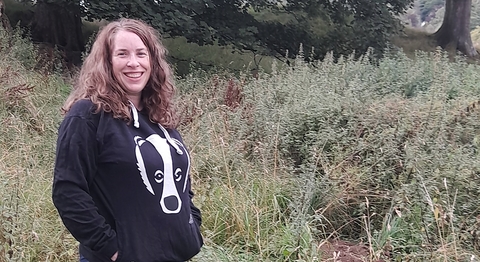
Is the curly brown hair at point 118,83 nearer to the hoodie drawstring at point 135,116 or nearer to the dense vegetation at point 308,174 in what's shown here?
the hoodie drawstring at point 135,116

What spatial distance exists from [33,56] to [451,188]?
8.27m

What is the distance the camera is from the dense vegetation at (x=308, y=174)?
12.0ft

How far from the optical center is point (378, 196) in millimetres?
4410

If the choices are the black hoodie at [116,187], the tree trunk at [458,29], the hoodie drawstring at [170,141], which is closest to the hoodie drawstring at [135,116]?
the black hoodie at [116,187]

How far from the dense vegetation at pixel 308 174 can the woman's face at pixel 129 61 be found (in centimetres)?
164

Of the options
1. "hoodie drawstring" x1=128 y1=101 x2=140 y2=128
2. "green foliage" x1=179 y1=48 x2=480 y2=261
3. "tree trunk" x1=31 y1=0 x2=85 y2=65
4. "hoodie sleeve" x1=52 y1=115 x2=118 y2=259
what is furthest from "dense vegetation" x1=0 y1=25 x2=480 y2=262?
"tree trunk" x1=31 y1=0 x2=85 y2=65

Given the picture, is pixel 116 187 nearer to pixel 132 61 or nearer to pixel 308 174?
pixel 132 61

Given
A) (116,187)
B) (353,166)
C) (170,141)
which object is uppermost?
(170,141)

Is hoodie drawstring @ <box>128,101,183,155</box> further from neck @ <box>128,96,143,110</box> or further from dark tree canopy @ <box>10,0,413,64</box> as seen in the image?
dark tree canopy @ <box>10,0,413,64</box>

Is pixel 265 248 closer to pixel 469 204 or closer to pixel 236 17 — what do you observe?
pixel 469 204

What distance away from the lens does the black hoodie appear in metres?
1.94

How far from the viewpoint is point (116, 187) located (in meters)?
2.01

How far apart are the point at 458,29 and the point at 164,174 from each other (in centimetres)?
1879

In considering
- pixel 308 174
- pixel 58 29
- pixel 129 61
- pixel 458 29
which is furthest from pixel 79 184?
pixel 458 29
